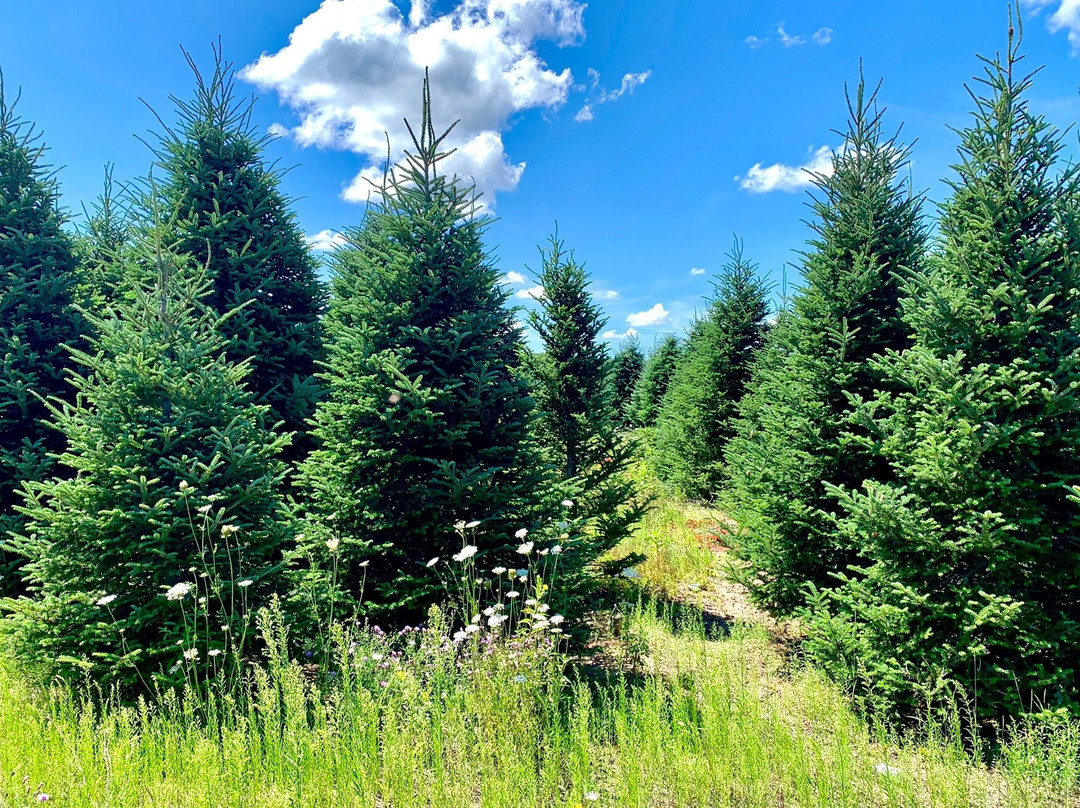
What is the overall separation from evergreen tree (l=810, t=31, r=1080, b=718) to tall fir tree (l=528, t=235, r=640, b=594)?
3.41 metres

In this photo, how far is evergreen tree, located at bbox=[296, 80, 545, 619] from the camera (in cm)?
447

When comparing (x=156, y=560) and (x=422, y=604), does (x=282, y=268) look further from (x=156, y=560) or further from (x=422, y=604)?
(x=422, y=604)

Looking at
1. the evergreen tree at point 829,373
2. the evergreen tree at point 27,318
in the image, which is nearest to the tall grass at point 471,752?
the evergreen tree at point 829,373

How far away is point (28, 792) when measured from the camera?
104 inches

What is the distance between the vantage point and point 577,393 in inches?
296

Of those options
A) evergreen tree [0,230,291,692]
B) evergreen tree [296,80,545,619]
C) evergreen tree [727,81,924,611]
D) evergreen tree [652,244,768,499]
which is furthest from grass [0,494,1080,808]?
evergreen tree [652,244,768,499]

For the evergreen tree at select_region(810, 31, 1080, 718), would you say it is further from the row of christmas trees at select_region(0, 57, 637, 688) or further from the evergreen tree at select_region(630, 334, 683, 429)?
the evergreen tree at select_region(630, 334, 683, 429)

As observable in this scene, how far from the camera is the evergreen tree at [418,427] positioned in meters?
4.47

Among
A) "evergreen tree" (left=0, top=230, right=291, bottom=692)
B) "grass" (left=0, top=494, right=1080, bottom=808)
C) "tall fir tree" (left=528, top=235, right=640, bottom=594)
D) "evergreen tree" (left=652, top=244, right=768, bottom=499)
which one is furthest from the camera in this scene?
"evergreen tree" (left=652, top=244, right=768, bottom=499)

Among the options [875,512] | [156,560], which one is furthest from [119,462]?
[875,512]

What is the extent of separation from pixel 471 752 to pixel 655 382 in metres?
20.9

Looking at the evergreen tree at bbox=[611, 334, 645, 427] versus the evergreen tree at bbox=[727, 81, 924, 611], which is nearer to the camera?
the evergreen tree at bbox=[727, 81, 924, 611]

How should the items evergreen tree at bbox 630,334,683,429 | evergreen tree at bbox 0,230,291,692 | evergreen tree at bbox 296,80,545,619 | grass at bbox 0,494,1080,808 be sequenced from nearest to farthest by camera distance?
grass at bbox 0,494,1080,808 → evergreen tree at bbox 0,230,291,692 → evergreen tree at bbox 296,80,545,619 → evergreen tree at bbox 630,334,683,429

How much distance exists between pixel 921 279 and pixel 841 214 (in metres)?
2.53
